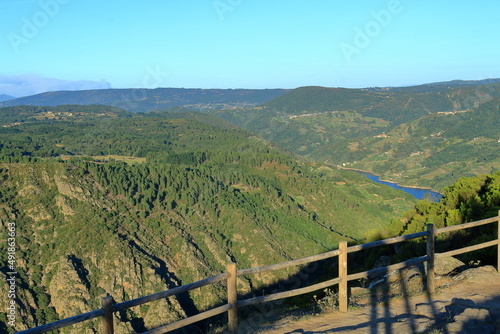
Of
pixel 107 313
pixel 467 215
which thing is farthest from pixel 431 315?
pixel 467 215

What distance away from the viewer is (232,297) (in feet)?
23.3

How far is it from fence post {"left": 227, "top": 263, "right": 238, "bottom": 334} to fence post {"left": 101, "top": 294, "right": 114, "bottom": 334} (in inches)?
77.9

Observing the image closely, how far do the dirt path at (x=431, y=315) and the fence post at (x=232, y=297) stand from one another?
94cm

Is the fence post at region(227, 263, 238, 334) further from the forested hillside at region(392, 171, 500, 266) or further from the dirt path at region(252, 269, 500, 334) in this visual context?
the forested hillside at region(392, 171, 500, 266)

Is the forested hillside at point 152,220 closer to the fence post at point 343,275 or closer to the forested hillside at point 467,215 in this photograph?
the forested hillside at point 467,215

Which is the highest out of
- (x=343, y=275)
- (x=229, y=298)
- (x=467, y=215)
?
(x=229, y=298)

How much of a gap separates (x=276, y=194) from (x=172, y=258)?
36.6m

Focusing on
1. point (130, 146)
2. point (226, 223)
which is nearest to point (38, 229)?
point (226, 223)

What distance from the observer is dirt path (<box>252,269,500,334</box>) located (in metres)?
7.07

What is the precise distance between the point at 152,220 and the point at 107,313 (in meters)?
74.2

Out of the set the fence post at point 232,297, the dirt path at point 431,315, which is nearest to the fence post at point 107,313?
the fence post at point 232,297

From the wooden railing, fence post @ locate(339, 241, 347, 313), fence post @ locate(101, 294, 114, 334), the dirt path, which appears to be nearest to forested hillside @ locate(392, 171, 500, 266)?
the dirt path

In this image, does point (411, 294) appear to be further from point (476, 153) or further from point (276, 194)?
point (476, 153)

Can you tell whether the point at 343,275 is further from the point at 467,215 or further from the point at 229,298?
the point at 467,215
